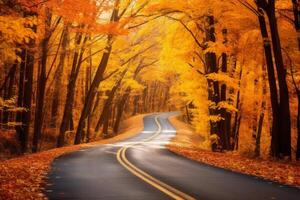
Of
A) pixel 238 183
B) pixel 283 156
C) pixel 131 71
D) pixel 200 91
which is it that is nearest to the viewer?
pixel 238 183

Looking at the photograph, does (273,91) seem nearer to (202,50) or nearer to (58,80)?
(202,50)

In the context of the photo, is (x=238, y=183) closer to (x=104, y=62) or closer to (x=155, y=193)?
(x=155, y=193)

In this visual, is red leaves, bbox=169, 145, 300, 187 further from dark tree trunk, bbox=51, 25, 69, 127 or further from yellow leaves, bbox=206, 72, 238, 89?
dark tree trunk, bbox=51, 25, 69, 127

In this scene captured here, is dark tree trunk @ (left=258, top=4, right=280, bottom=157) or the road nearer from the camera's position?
the road

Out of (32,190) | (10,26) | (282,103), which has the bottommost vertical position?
(32,190)

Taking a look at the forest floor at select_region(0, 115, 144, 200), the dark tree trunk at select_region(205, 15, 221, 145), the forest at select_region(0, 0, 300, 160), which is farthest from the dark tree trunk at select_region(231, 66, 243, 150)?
the forest floor at select_region(0, 115, 144, 200)

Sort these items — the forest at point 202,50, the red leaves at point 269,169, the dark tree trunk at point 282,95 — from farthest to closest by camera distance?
1. the forest at point 202,50
2. the dark tree trunk at point 282,95
3. the red leaves at point 269,169

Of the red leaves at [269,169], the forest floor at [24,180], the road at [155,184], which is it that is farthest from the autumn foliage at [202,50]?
the road at [155,184]

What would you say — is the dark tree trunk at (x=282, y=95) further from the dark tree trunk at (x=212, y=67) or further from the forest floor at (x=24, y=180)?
the forest floor at (x=24, y=180)

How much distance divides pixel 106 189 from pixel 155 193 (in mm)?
1387

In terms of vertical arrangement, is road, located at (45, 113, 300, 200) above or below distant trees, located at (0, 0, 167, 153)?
below

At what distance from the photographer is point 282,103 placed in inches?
733

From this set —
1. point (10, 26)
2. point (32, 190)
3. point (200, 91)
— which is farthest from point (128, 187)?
point (200, 91)

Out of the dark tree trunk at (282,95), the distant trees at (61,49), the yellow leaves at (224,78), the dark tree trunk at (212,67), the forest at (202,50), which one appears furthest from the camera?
the dark tree trunk at (212,67)
